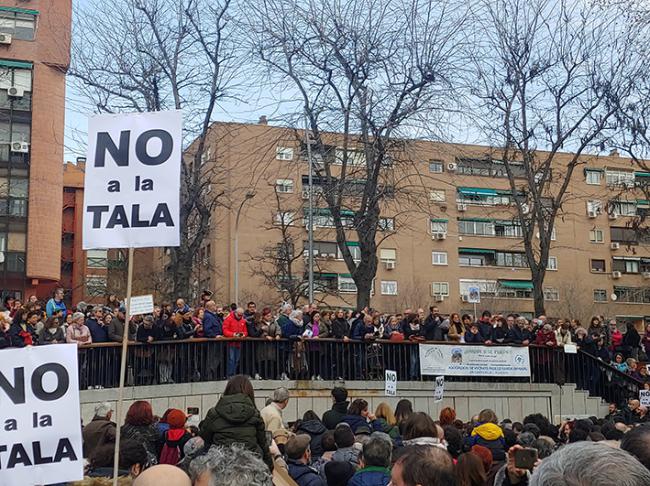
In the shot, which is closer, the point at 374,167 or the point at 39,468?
the point at 39,468

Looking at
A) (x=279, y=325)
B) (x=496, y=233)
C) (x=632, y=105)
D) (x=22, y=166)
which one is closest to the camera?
(x=279, y=325)

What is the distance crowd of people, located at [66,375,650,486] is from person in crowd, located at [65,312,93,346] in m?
8.27

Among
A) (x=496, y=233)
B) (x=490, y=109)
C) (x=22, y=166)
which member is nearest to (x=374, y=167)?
(x=490, y=109)

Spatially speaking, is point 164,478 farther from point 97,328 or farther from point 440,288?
point 440,288

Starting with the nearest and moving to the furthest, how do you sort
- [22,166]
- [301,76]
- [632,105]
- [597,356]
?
[597,356] → [301,76] → [632,105] → [22,166]

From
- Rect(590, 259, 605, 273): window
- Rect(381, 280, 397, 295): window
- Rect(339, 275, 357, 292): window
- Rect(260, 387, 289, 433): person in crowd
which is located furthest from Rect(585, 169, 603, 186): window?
Rect(260, 387, 289, 433): person in crowd

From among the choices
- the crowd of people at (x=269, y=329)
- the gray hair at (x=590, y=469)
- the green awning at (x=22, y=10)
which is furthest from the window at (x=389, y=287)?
the gray hair at (x=590, y=469)

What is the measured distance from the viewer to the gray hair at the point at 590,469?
2.73 m

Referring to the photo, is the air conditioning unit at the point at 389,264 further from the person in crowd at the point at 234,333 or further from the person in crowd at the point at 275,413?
the person in crowd at the point at 275,413

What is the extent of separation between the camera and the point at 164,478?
13.6 feet

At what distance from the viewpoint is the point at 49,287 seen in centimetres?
4816

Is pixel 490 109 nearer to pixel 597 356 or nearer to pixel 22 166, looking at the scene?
pixel 597 356

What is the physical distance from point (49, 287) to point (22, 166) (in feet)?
21.4

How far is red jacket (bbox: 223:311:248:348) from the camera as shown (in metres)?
19.6
